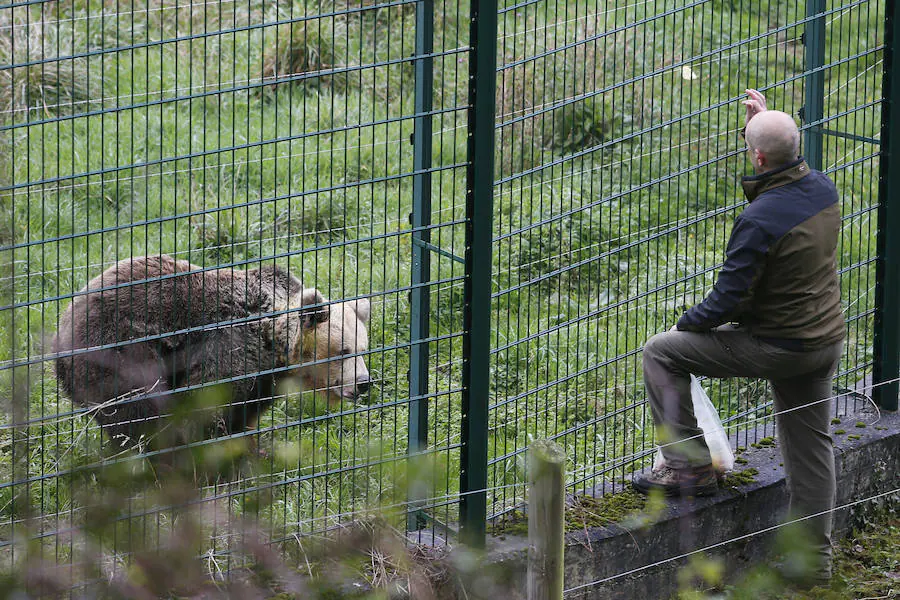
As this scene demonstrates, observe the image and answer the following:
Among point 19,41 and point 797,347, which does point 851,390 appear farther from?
point 19,41

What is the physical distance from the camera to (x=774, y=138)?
5.38m

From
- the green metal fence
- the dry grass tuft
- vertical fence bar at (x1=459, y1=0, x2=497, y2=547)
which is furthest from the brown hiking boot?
the dry grass tuft

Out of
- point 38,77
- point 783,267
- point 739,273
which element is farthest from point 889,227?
point 38,77

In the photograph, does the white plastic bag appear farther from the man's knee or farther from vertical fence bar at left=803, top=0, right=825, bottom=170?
vertical fence bar at left=803, top=0, right=825, bottom=170

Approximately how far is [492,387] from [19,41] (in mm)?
6372

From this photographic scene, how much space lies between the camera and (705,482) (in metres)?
5.80

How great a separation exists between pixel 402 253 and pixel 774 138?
4113 millimetres

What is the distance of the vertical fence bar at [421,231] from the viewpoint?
16.0ft

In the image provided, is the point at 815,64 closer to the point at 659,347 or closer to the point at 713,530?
the point at 659,347

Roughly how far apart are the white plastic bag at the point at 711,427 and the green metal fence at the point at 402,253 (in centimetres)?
28

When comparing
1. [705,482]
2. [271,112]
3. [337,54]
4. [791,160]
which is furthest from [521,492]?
[337,54]

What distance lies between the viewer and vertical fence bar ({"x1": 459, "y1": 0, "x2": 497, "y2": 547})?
4.91 m

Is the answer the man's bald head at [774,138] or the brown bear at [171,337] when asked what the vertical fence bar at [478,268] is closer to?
the brown bear at [171,337]

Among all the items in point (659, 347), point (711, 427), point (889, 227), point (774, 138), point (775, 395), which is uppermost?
point (774, 138)
